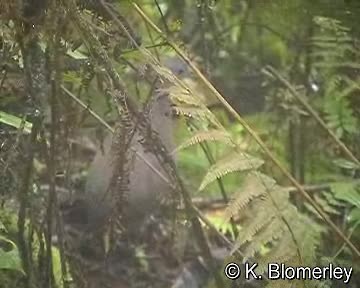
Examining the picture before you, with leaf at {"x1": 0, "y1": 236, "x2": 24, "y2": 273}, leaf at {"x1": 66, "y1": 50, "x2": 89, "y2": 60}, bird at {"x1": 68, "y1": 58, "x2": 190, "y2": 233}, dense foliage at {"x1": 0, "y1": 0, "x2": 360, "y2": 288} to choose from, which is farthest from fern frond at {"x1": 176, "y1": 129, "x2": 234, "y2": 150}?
bird at {"x1": 68, "y1": 58, "x2": 190, "y2": 233}

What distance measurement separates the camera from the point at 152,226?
97.5 inches

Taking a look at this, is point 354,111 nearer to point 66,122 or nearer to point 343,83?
point 343,83

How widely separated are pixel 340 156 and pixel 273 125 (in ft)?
1.23

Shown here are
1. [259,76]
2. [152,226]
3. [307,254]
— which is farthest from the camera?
[259,76]

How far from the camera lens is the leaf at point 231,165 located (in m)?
1.33

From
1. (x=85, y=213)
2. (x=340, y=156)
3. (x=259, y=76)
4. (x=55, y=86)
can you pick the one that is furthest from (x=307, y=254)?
(x=259, y=76)

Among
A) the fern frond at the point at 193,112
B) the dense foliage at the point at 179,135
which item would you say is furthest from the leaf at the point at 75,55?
the fern frond at the point at 193,112

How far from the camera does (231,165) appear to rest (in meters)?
1.34

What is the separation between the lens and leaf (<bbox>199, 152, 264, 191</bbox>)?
52.6 inches

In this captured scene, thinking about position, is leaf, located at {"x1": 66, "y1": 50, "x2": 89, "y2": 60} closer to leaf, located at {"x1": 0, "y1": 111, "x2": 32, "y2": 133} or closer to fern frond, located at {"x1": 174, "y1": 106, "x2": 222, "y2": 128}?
leaf, located at {"x1": 0, "y1": 111, "x2": 32, "y2": 133}

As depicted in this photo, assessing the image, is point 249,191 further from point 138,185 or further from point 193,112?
point 138,185

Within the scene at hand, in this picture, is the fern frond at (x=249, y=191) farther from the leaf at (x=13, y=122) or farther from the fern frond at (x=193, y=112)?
the leaf at (x=13, y=122)

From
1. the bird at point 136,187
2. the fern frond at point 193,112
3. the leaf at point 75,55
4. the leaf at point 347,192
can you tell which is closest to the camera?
the fern frond at point 193,112

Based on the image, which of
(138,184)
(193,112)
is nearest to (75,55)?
(193,112)
